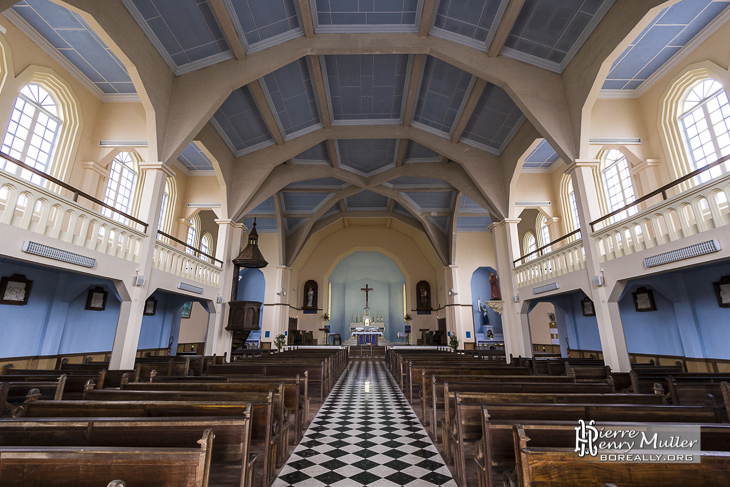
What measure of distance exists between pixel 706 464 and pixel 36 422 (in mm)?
4038

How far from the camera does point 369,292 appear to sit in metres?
26.9

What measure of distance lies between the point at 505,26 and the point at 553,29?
114 centimetres

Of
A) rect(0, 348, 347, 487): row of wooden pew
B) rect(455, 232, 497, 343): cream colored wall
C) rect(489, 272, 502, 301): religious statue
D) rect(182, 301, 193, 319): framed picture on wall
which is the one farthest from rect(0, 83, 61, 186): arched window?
rect(489, 272, 502, 301): religious statue

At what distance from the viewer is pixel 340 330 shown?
26344 millimetres

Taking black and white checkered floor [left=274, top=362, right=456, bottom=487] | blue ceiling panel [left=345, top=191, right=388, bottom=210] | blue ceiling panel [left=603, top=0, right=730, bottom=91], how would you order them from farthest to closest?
blue ceiling panel [left=345, top=191, right=388, bottom=210], blue ceiling panel [left=603, top=0, right=730, bottom=91], black and white checkered floor [left=274, top=362, right=456, bottom=487]

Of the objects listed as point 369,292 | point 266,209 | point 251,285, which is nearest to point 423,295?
point 369,292

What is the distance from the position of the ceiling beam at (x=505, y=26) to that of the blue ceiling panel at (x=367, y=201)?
1145 centimetres

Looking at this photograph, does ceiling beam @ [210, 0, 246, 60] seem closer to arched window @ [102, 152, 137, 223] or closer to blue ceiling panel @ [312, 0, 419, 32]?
blue ceiling panel @ [312, 0, 419, 32]

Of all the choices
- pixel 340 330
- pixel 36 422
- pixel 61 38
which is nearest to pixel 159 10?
pixel 61 38

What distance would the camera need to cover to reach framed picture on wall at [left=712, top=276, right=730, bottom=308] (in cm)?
720

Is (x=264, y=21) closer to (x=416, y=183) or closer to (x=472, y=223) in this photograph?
(x=416, y=183)

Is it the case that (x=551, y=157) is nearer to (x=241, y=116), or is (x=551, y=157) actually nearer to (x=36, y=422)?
(x=241, y=116)

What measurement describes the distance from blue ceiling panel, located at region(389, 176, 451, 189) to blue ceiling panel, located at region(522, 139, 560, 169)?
408 centimetres

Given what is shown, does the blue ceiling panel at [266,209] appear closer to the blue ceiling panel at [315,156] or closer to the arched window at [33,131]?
the blue ceiling panel at [315,156]
